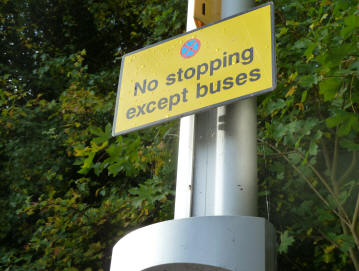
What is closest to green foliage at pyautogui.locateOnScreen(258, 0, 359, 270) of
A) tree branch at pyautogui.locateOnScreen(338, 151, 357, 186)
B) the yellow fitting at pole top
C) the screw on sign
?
tree branch at pyautogui.locateOnScreen(338, 151, 357, 186)

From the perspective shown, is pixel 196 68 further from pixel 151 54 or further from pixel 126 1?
pixel 126 1

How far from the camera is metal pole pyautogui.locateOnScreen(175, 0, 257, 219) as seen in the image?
4.83 feet

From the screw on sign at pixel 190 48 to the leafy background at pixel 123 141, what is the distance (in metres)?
0.74

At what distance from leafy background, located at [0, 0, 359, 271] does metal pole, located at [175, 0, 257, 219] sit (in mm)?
606

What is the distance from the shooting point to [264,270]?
1.24 m

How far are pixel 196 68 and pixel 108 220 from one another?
10.5 feet

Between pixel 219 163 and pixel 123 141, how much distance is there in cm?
175

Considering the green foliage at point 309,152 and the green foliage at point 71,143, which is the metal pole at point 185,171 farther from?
the green foliage at point 309,152

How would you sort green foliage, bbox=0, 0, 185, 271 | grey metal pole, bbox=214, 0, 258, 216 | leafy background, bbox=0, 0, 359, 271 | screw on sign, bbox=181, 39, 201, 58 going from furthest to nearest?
green foliage, bbox=0, 0, 185, 271, leafy background, bbox=0, 0, 359, 271, screw on sign, bbox=181, 39, 201, 58, grey metal pole, bbox=214, 0, 258, 216


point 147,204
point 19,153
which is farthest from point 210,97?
point 19,153

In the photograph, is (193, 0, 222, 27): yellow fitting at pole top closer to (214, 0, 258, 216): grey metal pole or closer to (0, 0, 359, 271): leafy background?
(214, 0, 258, 216): grey metal pole

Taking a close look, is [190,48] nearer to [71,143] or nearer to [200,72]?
[200,72]

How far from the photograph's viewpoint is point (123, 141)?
3.20m

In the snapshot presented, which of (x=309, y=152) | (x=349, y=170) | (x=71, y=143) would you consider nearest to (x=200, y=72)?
(x=309, y=152)
